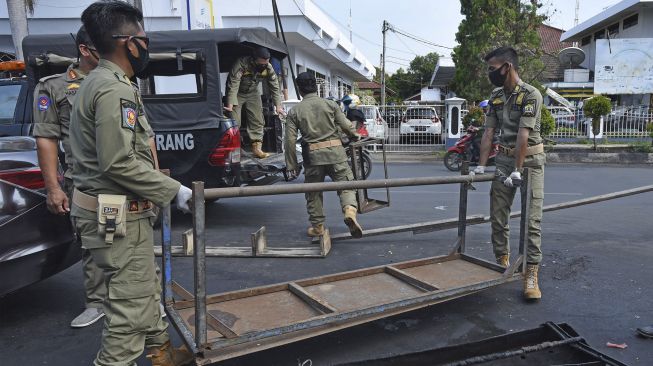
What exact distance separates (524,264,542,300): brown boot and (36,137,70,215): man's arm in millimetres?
3301

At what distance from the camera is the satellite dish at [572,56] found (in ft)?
74.3

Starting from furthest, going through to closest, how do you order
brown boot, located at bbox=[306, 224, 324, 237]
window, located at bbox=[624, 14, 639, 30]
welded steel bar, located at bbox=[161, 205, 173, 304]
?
1. window, located at bbox=[624, 14, 639, 30]
2. brown boot, located at bbox=[306, 224, 324, 237]
3. welded steel bar, located at bbox=[161, 205, 173, 304]

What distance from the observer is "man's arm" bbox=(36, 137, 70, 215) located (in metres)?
3.05

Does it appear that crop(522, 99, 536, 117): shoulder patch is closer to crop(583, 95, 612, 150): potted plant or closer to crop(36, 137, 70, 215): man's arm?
crop(36, 137, 70, 215): man's arm

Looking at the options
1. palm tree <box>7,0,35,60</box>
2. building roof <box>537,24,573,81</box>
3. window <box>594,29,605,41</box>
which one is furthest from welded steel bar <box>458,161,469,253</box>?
window <box>594,29,605,41</box>

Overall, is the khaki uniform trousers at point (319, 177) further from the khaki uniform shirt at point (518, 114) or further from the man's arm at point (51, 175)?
the man's arm at point (51, 175)

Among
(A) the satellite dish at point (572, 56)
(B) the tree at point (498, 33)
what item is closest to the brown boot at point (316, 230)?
(B) the tree at point (498, 33)

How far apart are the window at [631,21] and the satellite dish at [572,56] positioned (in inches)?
90.7

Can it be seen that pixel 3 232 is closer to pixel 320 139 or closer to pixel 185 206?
pixel 185 206

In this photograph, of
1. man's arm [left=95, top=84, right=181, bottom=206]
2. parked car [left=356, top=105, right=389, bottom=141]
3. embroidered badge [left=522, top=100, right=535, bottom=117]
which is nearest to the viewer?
man's arm [left=95, top=84, right=181, bottom=206]

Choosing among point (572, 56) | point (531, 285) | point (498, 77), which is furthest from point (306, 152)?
point (572, 56)

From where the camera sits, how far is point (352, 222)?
16.3 ft

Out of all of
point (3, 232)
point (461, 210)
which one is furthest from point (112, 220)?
point (461, 210)

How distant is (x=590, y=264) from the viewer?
15.2ft
